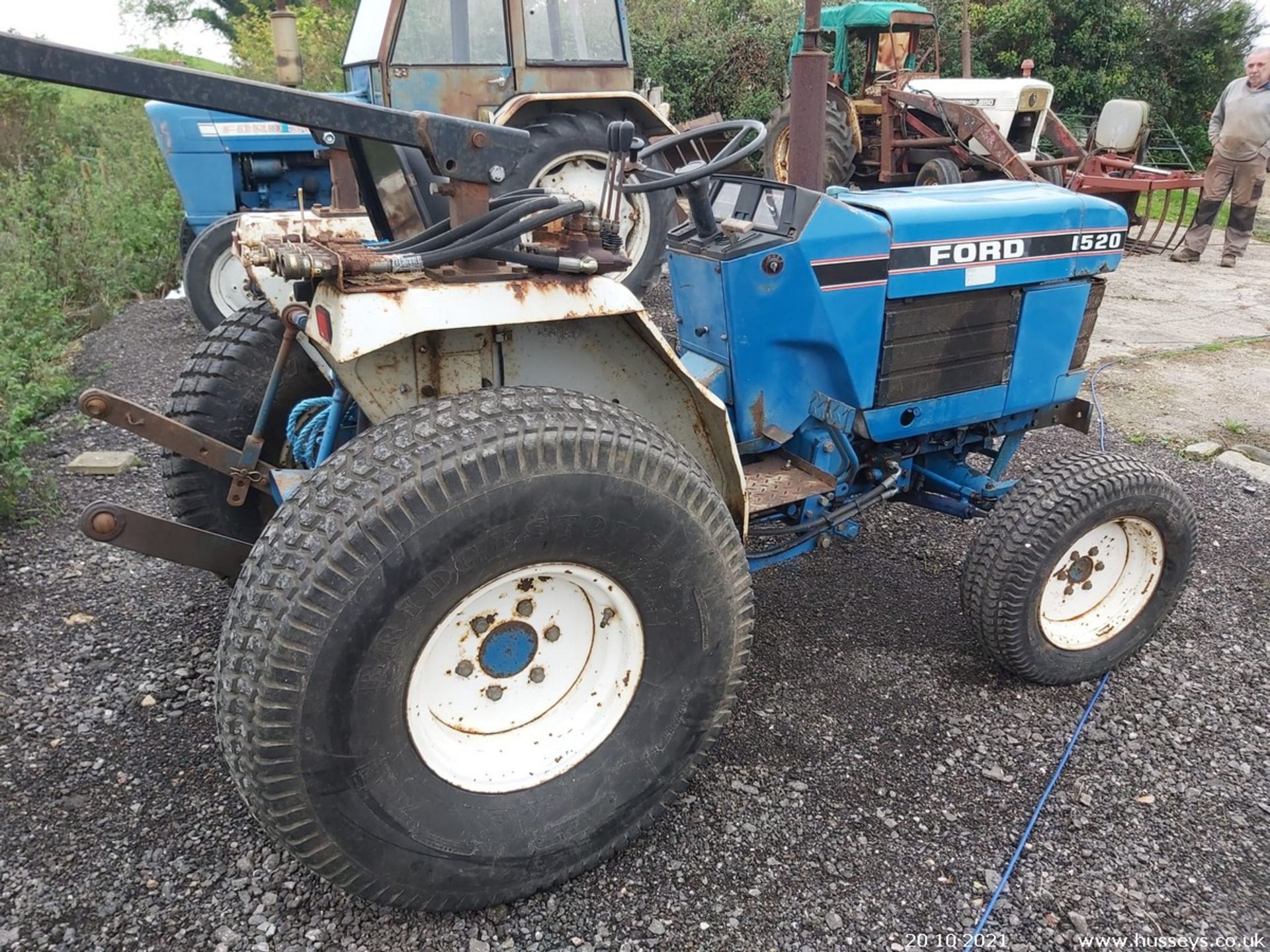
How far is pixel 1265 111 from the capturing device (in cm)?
830

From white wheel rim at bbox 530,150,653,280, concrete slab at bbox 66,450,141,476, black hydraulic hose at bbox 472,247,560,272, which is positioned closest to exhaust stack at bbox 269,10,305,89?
white wheel rim at bbox 530,150,653,280

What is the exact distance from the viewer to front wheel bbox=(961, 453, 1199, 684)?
242cm

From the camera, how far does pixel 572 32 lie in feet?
18.1

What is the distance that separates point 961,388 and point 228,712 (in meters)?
2.09

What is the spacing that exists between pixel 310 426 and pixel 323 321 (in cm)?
66

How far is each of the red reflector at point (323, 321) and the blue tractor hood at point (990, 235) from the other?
1402mm

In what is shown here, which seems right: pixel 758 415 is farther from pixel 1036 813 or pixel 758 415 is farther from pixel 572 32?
pixel 572 32

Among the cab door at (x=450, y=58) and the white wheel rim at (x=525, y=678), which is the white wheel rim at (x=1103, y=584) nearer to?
the white wheel rim at (x=525, y=678)

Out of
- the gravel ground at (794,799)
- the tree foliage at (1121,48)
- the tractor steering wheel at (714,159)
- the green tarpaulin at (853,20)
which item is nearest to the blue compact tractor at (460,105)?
the tractor steering wheel at (714,159)

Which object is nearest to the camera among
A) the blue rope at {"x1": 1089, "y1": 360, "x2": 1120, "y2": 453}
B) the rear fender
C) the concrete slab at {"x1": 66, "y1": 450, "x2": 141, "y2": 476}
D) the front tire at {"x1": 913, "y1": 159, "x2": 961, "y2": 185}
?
the rear fender

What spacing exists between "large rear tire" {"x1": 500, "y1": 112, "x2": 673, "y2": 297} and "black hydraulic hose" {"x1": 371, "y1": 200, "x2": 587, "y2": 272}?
3446mm

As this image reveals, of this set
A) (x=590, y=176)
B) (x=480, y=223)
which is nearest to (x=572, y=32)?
(x=590, y=176)

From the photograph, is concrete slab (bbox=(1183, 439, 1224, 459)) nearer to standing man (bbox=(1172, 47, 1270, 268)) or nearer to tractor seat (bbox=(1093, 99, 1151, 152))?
standing man (bbox=(1172, 47, 1270, 268))

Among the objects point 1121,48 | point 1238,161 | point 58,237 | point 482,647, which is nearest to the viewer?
point 482,647
